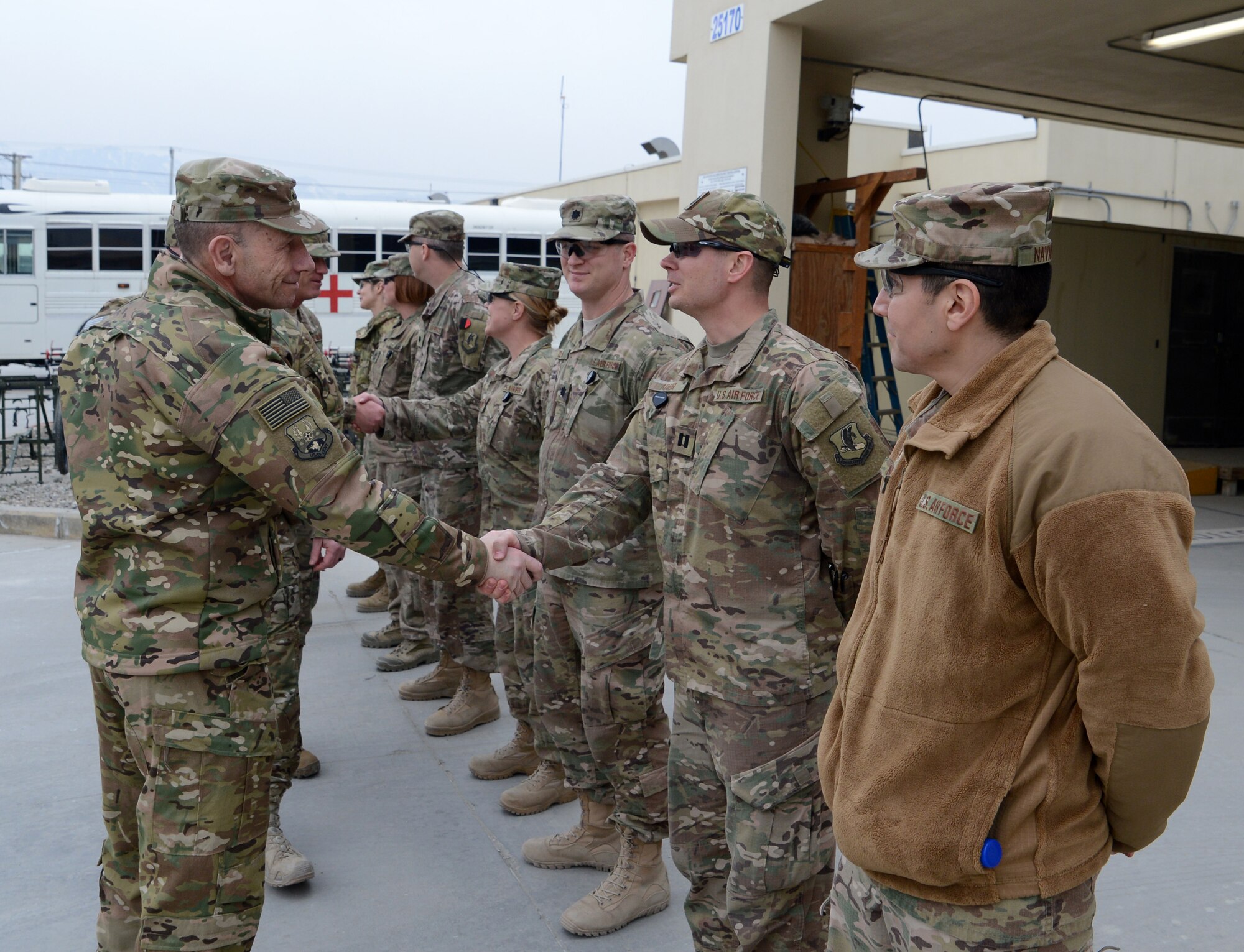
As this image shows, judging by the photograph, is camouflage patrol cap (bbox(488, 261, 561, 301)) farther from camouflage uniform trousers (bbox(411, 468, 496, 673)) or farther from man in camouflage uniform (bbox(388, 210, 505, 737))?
camouflage uniform trousers (bbox(411, 468, 496, 673))

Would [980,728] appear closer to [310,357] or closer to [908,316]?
[908,316]

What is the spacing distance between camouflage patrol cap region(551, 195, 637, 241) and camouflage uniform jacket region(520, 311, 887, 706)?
3.68ft

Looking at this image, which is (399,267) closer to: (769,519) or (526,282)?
(526,282)

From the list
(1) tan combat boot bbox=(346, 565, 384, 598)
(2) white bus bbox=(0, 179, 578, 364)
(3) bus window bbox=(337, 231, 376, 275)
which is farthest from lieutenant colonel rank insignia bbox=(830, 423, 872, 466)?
(3) bus window bbox=(337, 231, 376, 275)

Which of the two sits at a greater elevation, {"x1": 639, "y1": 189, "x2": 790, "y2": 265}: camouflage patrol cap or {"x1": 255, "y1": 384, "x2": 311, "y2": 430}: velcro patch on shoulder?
{"x1": 639, "y1": 189, "x2": 790, "y2": 265}: camouflage patrol cap

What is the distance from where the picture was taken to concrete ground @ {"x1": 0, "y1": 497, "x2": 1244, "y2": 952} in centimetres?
315

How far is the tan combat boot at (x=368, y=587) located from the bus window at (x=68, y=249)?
41.8 ft

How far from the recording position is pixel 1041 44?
314 inches

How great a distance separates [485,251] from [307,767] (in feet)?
49.6

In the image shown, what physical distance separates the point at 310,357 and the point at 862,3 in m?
4.94

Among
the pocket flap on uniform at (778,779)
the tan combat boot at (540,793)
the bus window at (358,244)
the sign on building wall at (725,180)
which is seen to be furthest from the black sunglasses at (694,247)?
the bus window at (358,244)

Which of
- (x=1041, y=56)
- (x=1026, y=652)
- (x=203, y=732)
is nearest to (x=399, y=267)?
(x=203, y=732)

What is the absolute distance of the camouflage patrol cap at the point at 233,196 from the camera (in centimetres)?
248

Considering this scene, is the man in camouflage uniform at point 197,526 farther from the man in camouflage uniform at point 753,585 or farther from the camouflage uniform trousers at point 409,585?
the camouflage uniform trousers at point 409,585
